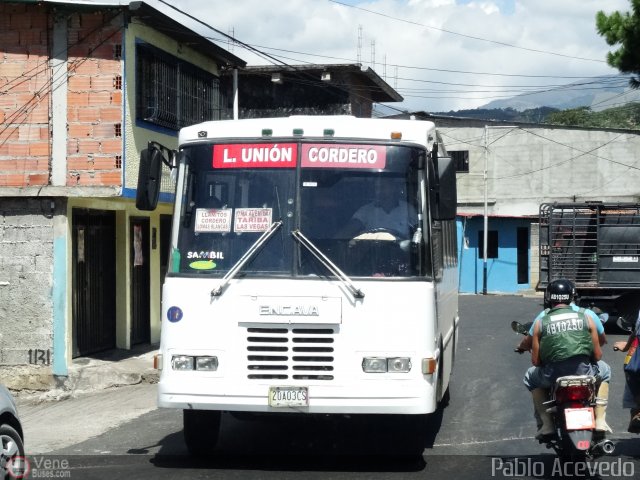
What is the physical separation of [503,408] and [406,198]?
4411mm

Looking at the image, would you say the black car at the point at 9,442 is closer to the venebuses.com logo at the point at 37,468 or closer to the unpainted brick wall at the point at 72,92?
the venebuses.com logo at the point at 37,468

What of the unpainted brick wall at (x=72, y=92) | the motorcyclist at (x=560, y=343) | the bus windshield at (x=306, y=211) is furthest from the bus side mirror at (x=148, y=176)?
the unpainted brick wall at (x=72, y=92)

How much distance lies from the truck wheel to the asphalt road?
0.50ft

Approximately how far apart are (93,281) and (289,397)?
835 centimetres

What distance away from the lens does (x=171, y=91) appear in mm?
16844

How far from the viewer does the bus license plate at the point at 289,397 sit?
7969 millimetres

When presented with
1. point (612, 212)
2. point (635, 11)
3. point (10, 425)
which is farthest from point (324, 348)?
point (612, 212)

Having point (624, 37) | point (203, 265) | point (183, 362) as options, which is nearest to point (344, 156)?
point (203, 265)

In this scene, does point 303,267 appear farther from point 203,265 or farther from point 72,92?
point 72,92

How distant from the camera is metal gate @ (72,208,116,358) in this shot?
1489cm

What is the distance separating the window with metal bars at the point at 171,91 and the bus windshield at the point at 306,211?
6.91 metres

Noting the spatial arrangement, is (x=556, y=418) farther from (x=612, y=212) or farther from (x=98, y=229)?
(x=612, y=212)

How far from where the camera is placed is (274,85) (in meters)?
27.2

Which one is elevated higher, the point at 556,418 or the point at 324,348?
the point at 324,348
